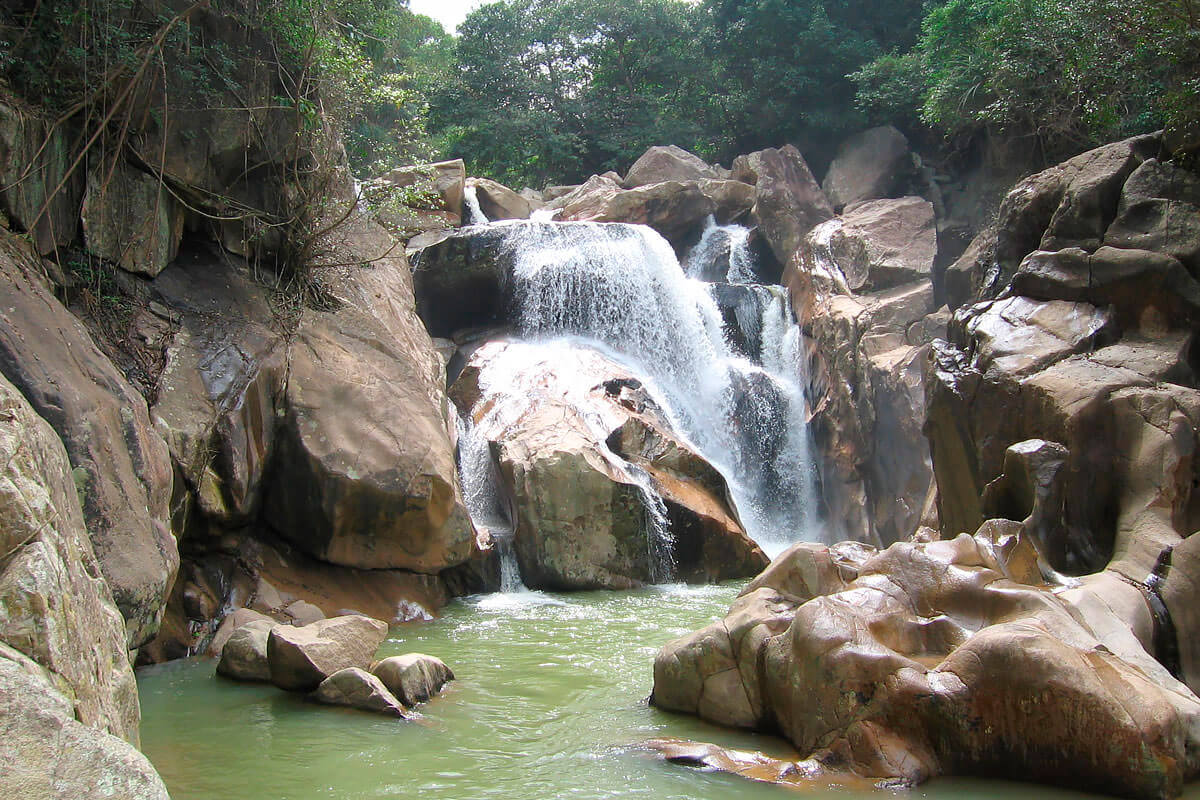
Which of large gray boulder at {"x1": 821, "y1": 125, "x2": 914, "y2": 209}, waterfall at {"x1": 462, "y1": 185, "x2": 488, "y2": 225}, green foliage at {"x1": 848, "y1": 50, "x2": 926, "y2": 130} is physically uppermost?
green foliage at {"x1": 848, "y1": 50, "x2": 926, "y2": 130}

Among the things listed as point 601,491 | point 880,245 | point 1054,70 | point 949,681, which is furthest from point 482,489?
point 1054,70

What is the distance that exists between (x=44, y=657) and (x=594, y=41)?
97.1ft

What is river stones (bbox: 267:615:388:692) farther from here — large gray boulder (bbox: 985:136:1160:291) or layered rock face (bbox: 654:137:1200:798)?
large gray boulder (bbox: 985:136:1160:291)

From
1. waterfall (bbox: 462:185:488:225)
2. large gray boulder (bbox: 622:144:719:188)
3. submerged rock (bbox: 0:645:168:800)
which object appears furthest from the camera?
large gray boulder (bbox: 622:144:719:188)

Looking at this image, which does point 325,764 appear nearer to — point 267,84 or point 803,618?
point 803,618

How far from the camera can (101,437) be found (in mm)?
6188

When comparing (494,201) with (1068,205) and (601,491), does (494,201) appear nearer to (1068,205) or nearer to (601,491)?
(601,491)

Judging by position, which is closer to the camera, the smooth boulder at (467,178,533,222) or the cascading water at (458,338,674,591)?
the cascading water at (458,338,674,591)

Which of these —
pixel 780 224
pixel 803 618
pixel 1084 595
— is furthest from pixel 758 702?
pixel 780 224

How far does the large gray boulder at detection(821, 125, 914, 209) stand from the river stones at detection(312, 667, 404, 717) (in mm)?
18264

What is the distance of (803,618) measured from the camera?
547cm

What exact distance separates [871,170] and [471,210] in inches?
383

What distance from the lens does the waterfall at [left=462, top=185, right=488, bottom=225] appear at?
20737mm

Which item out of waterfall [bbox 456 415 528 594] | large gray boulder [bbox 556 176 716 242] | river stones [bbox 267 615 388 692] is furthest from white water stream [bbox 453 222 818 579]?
river stones [bbox 267 615 388 692]
